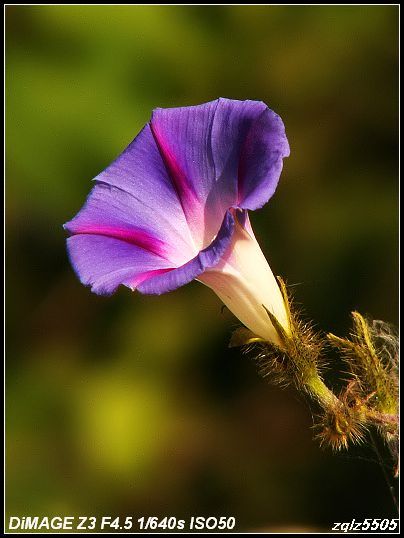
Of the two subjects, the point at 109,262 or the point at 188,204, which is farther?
the point at 188,204

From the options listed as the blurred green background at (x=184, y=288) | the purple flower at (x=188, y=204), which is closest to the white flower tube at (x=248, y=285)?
the purple flower at (x=188, y=204)

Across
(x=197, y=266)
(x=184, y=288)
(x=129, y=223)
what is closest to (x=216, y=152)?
(x=129, y=223)

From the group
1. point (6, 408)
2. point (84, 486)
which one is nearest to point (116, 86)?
point (6, 408)

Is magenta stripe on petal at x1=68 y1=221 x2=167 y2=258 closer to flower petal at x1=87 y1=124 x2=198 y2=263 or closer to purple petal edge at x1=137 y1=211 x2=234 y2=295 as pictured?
flower petal at x1=87 y1=124 x2=198 y2=263

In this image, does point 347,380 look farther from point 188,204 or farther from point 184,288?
point 184,288

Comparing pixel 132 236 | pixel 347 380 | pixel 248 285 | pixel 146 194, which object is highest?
pixel 146 194

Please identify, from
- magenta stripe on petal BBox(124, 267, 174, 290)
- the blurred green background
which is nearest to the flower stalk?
magenta stripe on petal BBox(124, 267, 174, 290)
